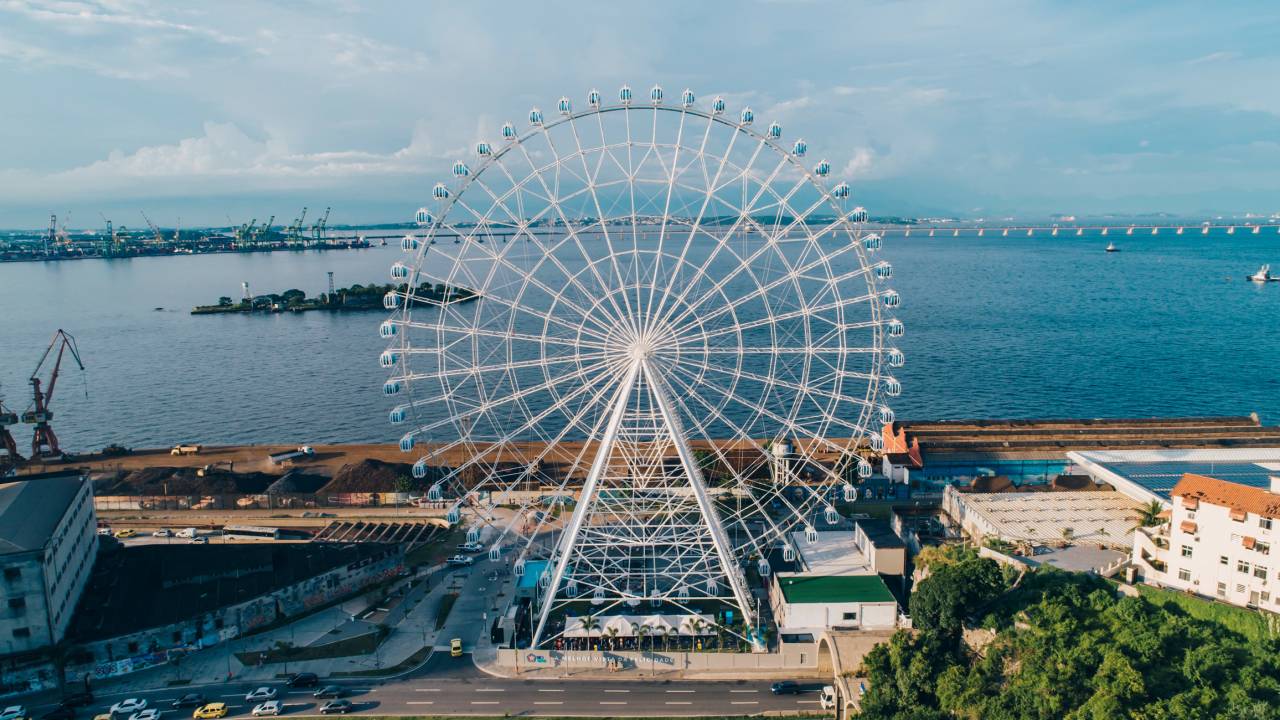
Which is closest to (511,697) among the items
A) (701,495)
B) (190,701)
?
(701,495)

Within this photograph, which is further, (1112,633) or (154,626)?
(154,626)

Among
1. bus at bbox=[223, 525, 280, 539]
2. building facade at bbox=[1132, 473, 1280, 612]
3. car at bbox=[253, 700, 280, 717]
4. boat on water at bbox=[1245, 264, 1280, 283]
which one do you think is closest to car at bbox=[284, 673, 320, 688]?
car at bbox=[253, 700, 280, 717]

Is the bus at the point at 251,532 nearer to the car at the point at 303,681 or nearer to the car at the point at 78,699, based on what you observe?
the car at the point at 78,699

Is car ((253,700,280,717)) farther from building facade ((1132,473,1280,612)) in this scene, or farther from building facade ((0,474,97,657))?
building facade ((1132,473,1280,612))

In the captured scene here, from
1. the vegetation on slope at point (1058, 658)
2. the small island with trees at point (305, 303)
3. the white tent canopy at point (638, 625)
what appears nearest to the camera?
the vegetation on slope at point (1058, 658)

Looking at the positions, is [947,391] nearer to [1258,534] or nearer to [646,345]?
[1258,534]

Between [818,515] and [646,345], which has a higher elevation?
[646,345]

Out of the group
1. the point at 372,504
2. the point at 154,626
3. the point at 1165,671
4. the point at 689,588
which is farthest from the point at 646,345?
the point at 372,504

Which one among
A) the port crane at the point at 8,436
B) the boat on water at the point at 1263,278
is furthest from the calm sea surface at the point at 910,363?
the boat on water at the point at 1263,278
